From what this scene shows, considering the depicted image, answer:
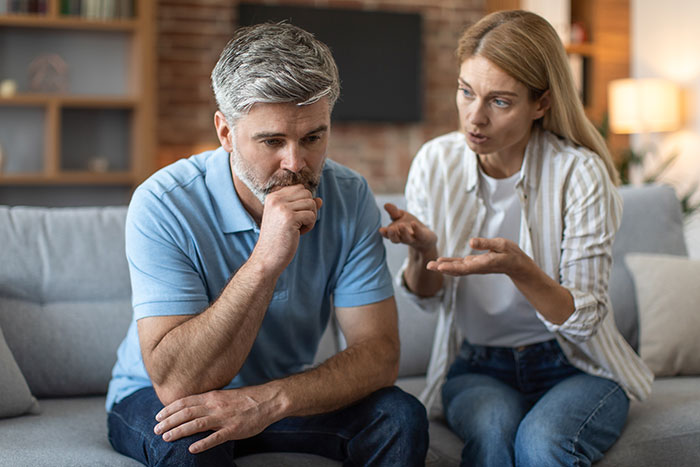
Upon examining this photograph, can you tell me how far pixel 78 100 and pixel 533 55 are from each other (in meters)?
3.20

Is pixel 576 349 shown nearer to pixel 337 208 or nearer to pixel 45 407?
pixel 337 208

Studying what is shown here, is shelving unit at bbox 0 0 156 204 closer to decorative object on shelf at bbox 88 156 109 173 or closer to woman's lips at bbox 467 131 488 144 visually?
decorative object on shelf at bbox 88 156 109 173

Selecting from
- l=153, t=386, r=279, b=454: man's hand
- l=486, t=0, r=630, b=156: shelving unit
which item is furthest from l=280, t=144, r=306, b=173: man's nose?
l=486, t=0, r=630, b=156: shelving unit

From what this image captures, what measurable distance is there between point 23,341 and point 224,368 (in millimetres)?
720

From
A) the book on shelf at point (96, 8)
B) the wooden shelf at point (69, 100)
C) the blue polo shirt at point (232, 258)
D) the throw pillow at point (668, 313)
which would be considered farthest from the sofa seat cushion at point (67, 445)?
the book on shelf at point (96, 8)

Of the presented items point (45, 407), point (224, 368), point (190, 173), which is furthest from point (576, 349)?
point (45, 407)

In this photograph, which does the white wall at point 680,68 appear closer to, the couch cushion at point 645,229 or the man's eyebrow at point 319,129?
the couch cushion at point 645,229

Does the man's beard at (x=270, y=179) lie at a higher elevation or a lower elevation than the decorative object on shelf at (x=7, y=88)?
lower

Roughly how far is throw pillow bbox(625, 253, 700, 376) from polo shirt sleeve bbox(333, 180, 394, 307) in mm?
911

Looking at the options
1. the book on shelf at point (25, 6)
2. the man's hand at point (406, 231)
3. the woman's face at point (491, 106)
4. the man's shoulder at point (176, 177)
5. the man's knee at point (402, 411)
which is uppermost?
the book on shelf at point (25, 6)

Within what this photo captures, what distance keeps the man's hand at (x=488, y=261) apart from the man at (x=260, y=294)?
0.19 m

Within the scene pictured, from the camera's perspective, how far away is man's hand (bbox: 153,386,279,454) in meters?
1.27

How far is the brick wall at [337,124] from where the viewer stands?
15.5 ft

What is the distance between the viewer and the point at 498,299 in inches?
67.7
